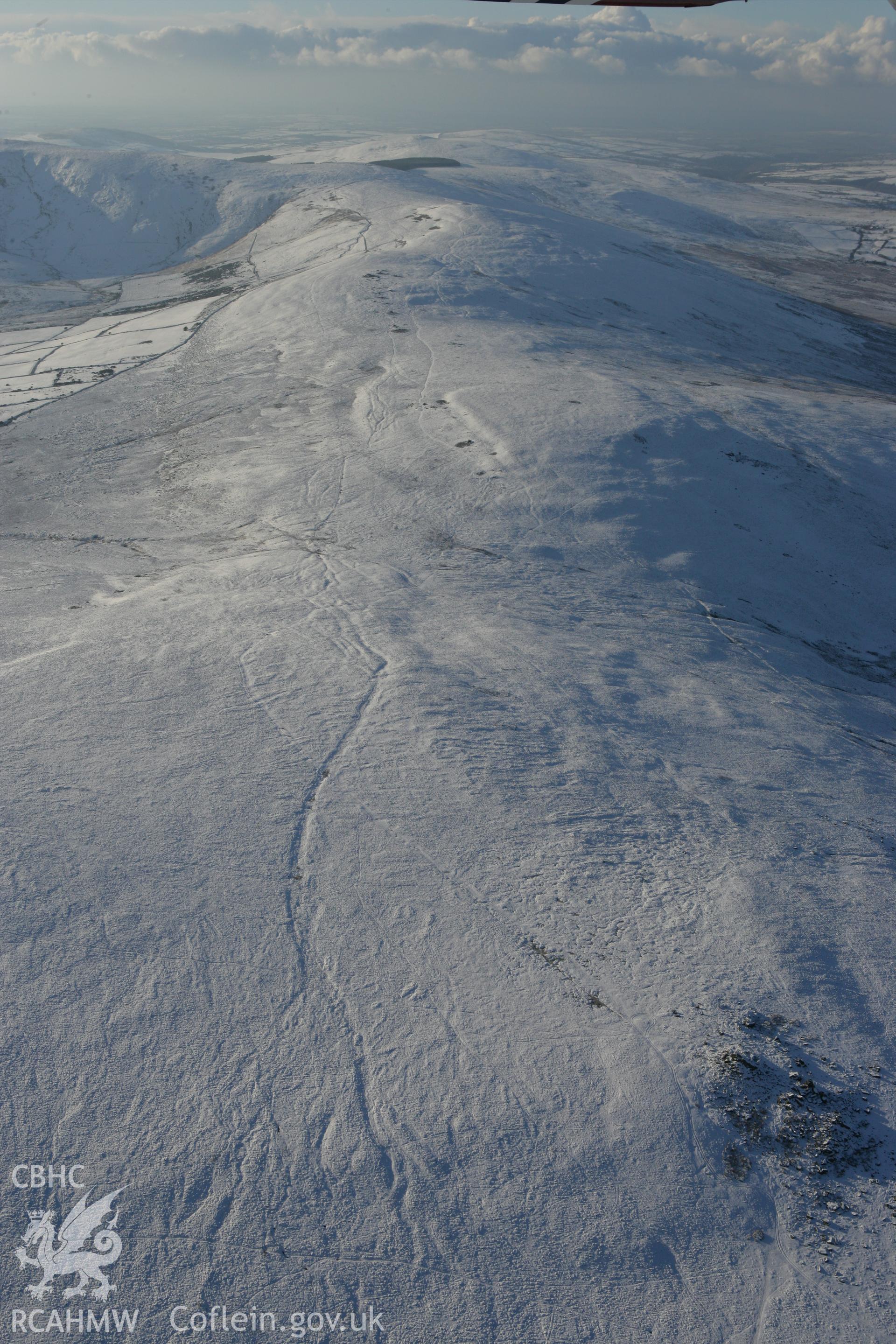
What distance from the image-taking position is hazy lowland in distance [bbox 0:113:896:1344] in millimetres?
2188

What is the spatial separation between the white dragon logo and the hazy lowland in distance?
0.04 metres

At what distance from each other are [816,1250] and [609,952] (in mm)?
1057

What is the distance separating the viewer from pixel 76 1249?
206cm

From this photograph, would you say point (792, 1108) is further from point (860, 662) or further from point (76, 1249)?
point (860, 662)

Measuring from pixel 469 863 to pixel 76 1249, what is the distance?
180 centimetres

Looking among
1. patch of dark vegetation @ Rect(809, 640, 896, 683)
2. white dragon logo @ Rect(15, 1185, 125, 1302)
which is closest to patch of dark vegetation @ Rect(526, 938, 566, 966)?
white dragon logo @ Rect(15, 1185, 125, 1302)

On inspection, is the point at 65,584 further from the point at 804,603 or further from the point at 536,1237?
the point at 804,603

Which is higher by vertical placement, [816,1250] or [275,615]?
[275,615]

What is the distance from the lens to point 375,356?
1107cm

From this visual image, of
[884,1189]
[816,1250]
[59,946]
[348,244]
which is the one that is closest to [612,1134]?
[816,1250]

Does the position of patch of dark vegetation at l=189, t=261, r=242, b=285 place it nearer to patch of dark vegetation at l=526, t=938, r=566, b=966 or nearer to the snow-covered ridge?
the snow-covered ridge

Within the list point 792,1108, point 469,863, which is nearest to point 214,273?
point 469,863

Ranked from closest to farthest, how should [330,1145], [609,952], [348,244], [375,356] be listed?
[330,1145] < [609,952] < [375,356] < [348,244]

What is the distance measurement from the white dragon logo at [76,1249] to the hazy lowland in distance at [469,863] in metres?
0.04
